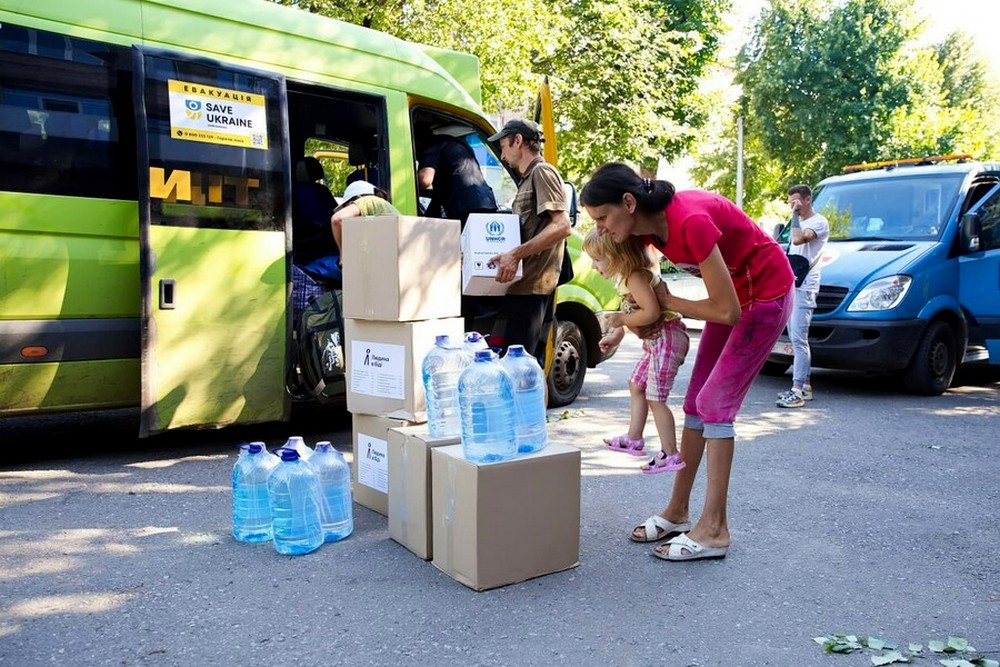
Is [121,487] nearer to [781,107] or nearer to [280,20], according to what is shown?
[280,20]

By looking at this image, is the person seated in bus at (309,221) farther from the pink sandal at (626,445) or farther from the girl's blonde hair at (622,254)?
the girl's blonde hair at (622,254)

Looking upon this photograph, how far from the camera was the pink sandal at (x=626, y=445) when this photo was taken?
224 inches

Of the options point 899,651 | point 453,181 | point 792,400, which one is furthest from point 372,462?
point 792,400

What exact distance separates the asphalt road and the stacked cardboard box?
0.41m

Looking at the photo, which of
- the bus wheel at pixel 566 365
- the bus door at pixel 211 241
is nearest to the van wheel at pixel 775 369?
the bus wheel at pixel 566 365

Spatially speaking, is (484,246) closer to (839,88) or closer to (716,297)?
(716,297)

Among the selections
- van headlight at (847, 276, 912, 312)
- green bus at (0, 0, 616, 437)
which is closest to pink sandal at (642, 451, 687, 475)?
green bus at (0, 0, 616, 437)

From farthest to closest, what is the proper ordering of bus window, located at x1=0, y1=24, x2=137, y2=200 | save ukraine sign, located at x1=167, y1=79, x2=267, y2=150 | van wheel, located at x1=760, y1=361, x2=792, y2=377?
van wheel, located at x1=760, y1=361, x2=792, y2=377 → save ukraine sign, located at x1=167, y1=79, x2=267, y2=150 → bus window, located at x1=0, y1=24, x2=137, y2=200

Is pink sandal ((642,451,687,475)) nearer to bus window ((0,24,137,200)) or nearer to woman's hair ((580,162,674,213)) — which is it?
woman's hair ((580,162,674,213))

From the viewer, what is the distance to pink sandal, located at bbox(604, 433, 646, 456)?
570 cm

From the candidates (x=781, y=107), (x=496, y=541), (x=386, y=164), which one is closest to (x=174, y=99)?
(x=386, y=164)

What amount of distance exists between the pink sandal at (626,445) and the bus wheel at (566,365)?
46.3 inches

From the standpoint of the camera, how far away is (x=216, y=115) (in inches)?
199

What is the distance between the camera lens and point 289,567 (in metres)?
3.63
